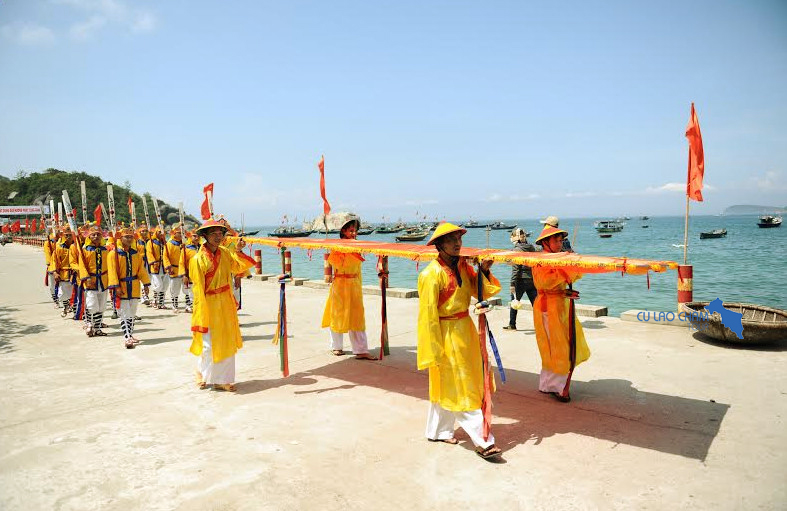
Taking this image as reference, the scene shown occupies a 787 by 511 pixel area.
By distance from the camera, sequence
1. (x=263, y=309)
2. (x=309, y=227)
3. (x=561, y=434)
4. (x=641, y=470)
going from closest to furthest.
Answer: (x=641, y=470) → (x=561, y=434) → (x=263, y=309) → (x=309, y=227)

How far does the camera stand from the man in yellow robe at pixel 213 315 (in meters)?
6.18

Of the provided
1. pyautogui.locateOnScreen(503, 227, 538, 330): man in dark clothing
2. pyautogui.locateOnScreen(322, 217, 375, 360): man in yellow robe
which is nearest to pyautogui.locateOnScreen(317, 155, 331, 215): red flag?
pyautogui.locateOnScreen(322, 217, 375, 360): man in yellow robe

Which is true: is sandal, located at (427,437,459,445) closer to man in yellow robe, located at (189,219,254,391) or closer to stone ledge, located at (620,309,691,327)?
man in yellow robe, located at (189,219,254,391)

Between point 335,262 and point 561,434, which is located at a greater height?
point 335,262

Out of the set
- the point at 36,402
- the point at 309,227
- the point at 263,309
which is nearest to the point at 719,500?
the point at 36,402

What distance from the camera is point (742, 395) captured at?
5.52 meters

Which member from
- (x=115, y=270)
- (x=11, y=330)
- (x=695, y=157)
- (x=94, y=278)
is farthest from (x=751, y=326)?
(x=11, y=330)

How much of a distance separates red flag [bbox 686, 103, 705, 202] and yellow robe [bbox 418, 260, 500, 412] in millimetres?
5858

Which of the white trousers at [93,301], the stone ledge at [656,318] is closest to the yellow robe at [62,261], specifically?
the white trousers at [93,301]

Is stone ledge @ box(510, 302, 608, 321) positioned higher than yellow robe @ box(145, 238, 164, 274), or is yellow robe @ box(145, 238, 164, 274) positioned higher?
yellow robe @ box(145, 238, 164, 274)

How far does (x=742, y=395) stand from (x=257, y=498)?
527 cm

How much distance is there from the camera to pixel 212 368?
20.3 ft

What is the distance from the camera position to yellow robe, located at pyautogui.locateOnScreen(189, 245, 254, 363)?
616 cm

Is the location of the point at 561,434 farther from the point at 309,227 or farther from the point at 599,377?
the point at 309,227
